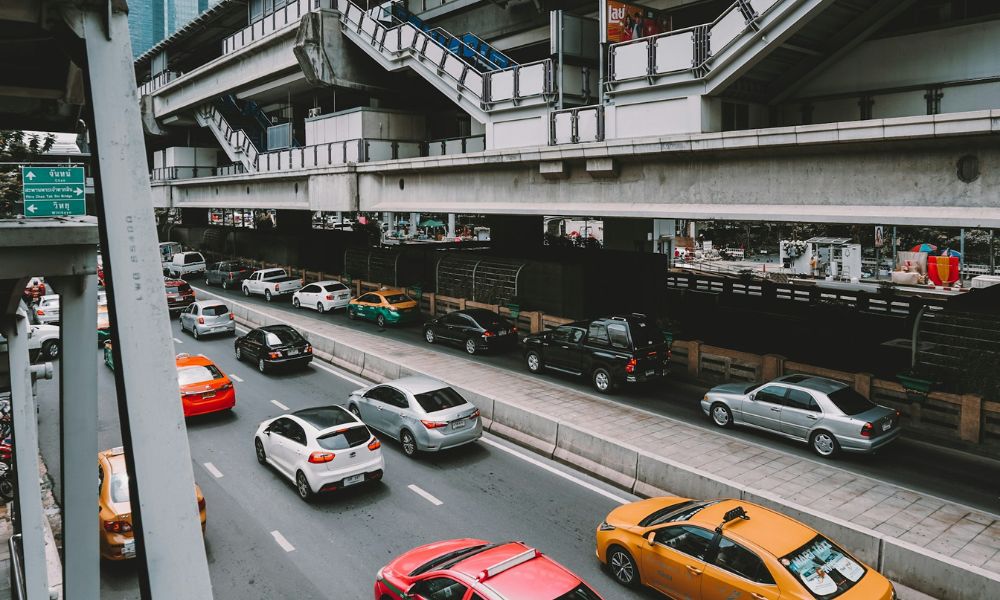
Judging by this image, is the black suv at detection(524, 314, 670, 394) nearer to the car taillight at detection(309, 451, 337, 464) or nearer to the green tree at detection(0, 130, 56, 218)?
the car taillight at detection(309, 451, 337, 464)

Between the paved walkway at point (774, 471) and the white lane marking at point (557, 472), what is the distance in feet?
3.98

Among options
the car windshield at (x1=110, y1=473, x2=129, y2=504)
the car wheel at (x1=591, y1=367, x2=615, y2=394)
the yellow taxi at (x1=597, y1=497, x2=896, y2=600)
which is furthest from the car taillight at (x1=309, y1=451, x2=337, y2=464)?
the car wheel at (x1=591, y1=367, x2=615, y2=394)

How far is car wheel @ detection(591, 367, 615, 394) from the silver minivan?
1599 centimetres

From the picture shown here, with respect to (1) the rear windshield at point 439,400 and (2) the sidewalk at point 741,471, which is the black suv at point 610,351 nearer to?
(2) the sidewalk at point 741,471

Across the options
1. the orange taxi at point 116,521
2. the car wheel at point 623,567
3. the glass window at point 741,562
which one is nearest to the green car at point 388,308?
the orange taxi at point 116,521

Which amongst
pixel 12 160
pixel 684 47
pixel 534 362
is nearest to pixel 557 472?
pixel 534 362

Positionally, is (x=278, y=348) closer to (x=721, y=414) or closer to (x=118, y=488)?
(x=118, y=488)

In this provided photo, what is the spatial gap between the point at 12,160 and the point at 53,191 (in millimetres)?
4603

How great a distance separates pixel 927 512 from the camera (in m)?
10.8

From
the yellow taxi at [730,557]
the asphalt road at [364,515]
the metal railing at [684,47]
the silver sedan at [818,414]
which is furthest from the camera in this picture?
the metal railing at [684,47]

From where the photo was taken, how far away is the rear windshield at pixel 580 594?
22.7 feet

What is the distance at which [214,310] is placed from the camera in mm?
26797

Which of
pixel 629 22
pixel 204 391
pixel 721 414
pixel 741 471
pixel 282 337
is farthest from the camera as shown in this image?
pixel 282 337

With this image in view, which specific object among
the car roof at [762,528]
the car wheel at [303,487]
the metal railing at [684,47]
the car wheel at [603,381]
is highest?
the metal railing at [684,47]
